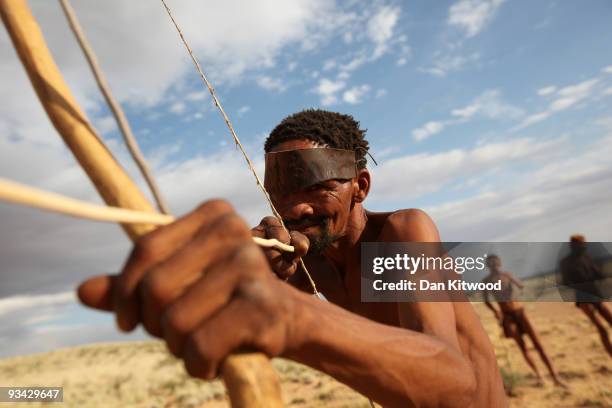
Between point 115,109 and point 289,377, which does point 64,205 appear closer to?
point 115,109

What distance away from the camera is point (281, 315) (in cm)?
107

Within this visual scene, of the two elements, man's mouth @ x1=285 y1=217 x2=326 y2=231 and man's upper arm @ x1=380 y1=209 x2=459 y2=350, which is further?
man's mouth @ x1=285 y1=217 x2=326 y2=231

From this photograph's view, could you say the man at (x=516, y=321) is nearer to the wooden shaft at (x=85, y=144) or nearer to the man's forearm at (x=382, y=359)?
the man's forearm at (x=382, y=359)

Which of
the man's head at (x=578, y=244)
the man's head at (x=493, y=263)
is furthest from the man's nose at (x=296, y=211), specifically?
the man's head at (x=493, y=263)

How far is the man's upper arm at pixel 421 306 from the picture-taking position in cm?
206

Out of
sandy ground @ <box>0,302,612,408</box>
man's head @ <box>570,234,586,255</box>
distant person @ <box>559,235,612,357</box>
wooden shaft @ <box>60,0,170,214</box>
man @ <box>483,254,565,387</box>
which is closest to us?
wooden shaft @ <box>60,0,170,214</box>

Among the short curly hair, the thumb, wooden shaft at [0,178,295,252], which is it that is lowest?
the thumb

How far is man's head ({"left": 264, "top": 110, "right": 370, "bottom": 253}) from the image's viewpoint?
2.96 m

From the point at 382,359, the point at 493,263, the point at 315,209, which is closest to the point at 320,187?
the point at 315,209

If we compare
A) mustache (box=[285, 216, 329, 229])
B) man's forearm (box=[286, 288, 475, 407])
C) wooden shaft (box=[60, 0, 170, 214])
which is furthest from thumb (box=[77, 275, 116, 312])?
mustache (box=[285, 216, 329, 229])

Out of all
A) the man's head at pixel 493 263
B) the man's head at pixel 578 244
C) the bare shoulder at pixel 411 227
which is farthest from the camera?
the man's head at pixel 493 263

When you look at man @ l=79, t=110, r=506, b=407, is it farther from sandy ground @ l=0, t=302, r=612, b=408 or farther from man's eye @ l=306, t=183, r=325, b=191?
sandy ground @ l=0, t=302, r=612, b=408

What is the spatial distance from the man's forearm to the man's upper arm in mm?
190

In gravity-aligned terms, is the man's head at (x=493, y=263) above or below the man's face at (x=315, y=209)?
above
